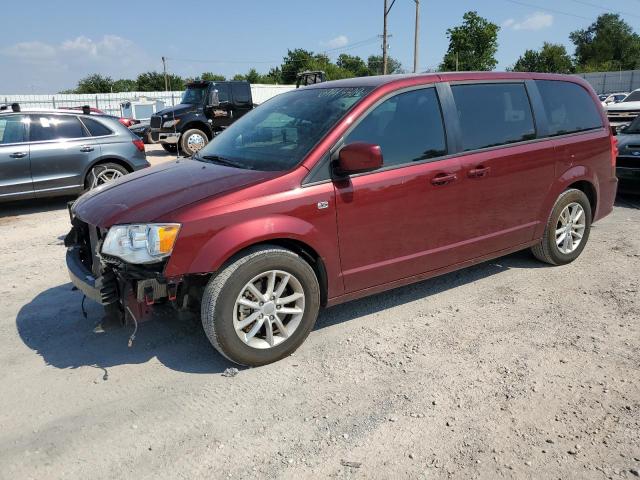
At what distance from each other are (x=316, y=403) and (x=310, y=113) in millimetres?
2112

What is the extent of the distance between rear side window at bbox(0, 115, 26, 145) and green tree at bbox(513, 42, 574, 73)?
6953 centimetres

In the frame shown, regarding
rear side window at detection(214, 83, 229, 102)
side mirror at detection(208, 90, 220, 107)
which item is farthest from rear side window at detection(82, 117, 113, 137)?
rear side window at detection(214, 83, 229, 102)

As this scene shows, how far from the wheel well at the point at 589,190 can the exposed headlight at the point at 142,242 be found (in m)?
3.94

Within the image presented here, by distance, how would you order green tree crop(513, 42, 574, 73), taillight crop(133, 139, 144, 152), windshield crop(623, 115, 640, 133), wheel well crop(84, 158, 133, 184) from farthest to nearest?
1. green tree crop(513, 42, 574, 73)
2. windshield crop(623, 115, 640, 133)
3. taillight crop(133, 139, 144, 152)
4. wheel well crop(84, 158, 133, 184)

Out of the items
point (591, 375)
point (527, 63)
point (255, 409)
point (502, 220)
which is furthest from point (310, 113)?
point (527, 63)

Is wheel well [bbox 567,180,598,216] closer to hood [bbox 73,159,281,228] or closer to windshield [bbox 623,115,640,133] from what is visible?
hood [bbox 73,159,281,228]

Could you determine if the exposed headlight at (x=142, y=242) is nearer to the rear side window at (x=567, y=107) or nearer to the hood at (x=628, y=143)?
the rear side window at (x=567, y=107)

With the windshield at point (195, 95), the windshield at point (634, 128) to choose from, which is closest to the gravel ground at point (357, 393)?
the windshield at point (634, 128)

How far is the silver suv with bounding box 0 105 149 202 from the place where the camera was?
799cm

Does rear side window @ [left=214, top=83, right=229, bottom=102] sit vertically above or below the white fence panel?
below

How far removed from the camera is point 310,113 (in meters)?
3.97

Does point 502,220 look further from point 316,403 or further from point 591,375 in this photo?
point 316,403

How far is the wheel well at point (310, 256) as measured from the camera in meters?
3.46

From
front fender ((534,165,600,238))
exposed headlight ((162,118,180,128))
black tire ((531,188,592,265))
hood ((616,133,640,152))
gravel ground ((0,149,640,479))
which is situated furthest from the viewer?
exposed headlight ((162,118,180,128))
